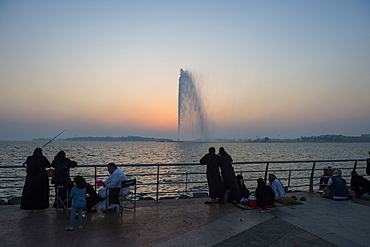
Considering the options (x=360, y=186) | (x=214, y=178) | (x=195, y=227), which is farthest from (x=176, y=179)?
(x=195, y=227)

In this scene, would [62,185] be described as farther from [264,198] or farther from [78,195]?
[264,198]

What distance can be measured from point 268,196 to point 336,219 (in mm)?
1826

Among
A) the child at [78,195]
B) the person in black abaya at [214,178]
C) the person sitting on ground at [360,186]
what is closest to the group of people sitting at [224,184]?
the person in black abaya at [214,178]

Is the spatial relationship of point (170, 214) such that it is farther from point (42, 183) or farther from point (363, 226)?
point (363, 226)

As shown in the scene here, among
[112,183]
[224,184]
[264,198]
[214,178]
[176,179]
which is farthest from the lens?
[176,179]

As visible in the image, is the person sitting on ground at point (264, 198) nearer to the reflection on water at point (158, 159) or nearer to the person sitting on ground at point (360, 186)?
the reflection on water at point (158, 159)

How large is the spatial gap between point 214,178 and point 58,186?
183 inches

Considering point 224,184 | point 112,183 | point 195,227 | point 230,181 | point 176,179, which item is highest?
point 112,183

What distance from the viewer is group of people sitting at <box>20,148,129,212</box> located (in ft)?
24.8

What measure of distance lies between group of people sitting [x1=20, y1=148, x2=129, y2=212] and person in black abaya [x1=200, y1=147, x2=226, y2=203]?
2737 mm

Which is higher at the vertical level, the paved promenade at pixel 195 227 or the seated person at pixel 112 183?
the seated person at pixel 112 183

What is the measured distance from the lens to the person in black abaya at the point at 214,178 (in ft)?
29.0

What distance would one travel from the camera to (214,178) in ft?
29.5

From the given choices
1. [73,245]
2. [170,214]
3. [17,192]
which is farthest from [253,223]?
[17,192]
